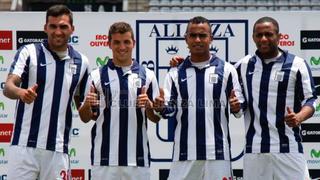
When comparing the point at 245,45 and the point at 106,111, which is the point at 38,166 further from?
the point at 245,45

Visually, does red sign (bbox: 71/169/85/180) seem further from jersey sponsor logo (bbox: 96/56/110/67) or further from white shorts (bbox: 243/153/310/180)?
white shorts (bbox: 243/153/310/180)

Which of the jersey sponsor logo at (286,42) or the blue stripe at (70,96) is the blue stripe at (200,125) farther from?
the jersey sponsor logo at (286,42)

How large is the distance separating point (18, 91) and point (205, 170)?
128 cm

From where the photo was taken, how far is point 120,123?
4.49 m

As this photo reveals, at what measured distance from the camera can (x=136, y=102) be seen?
446cm

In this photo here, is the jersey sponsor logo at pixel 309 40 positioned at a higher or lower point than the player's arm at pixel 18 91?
higher

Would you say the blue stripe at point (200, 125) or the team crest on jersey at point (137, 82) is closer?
the blue stripe at point (200, 125)

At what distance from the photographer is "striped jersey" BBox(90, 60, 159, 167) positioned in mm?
4465

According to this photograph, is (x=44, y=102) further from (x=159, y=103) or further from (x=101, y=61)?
(x=101, y=61)

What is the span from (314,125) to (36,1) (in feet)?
20.1

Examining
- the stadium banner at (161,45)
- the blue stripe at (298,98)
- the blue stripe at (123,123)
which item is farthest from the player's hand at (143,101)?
the stadium banner at (161,45)

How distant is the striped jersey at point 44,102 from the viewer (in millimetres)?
4293

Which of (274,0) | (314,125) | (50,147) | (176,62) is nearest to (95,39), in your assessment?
(176,62)

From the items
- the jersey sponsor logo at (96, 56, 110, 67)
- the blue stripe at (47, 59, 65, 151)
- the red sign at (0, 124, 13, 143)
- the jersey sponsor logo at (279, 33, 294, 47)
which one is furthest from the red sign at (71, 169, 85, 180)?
the jersey sponsor logo at (279, 33, 294, 47)
